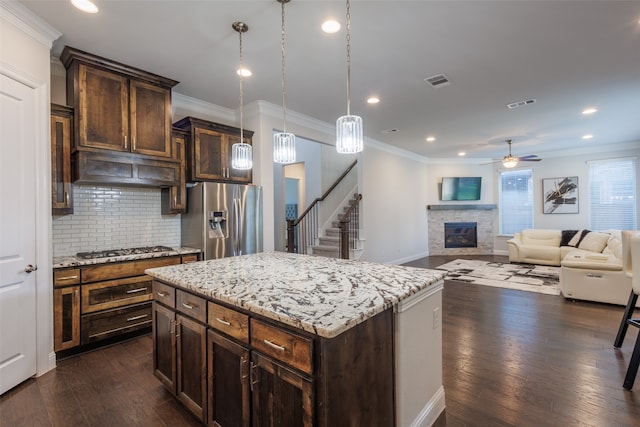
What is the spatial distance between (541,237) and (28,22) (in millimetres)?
9547

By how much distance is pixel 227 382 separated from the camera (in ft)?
5.25

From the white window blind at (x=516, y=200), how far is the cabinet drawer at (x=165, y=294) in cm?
930

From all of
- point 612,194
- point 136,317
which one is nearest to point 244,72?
point 136,317

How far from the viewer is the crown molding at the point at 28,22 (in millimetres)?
2227

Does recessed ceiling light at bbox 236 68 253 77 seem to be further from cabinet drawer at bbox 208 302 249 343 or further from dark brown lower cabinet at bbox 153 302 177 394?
cabinet drawer at bbox 208 302 249 343

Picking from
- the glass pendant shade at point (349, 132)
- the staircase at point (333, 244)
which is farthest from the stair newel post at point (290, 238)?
the glass pendant shade at point (349, 132)

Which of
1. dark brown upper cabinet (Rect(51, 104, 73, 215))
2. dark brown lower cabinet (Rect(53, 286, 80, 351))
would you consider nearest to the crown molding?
dark brown upper cabinet (Rect(51, 104, 73, 215))

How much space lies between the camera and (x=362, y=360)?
135 cm

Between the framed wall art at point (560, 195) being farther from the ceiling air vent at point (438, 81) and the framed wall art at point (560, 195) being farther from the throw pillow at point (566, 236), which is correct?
the ceiling air vent at point (438, 81)

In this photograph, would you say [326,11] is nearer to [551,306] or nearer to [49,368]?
[49,368]

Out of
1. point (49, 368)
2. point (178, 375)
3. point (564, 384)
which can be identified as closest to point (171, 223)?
point (49, 368)

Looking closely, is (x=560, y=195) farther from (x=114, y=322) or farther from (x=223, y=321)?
(x=114, y=322)

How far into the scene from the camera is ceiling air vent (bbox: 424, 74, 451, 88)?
3479mm

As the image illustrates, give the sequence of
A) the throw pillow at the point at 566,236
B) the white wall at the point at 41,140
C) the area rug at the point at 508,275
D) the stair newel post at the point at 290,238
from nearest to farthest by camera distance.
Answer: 1. the white wall at the point at 41,140
2. the area rug at the point at 508,275
3. the stair newel post at the point at 290,238
4. the throw pillow at the point at 566,236
